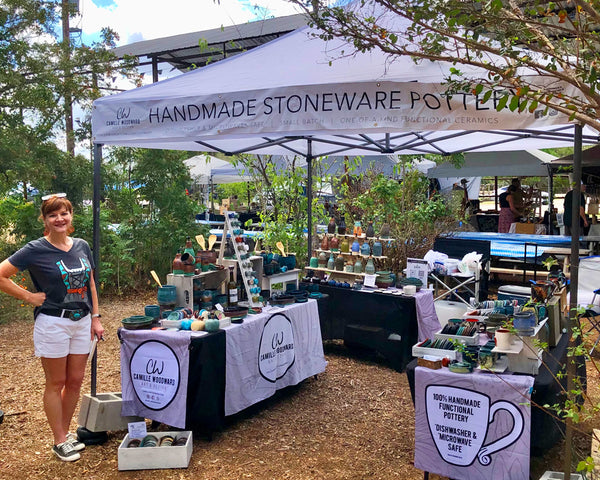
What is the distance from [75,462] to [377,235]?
531cm

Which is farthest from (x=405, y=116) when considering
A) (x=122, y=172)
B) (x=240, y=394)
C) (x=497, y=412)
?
(x=122, y=172)

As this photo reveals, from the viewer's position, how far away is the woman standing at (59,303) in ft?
10.6

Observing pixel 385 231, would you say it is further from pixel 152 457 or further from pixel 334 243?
pixel 152 457

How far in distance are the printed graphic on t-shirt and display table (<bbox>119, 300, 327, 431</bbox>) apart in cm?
53

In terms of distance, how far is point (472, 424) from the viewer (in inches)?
116

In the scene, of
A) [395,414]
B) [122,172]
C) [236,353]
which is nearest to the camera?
[236,353]

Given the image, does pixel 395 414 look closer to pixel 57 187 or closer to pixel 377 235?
pixel 377 235

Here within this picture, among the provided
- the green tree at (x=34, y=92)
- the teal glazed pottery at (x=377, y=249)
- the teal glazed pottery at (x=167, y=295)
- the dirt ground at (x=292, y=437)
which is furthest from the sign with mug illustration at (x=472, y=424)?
the green tree at (x=34, y=92)

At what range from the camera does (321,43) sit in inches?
171

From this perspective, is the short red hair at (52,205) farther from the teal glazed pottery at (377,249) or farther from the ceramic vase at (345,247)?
the ceramic vase at (345,247)

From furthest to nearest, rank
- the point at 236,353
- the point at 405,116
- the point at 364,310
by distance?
the point at 364,310 < the point at 236,353 < the point at 405,116

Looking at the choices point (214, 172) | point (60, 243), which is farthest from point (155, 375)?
→ point (214, 172)

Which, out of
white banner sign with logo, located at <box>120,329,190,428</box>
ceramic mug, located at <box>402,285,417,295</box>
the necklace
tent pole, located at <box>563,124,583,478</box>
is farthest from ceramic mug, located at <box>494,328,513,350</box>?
the necklace

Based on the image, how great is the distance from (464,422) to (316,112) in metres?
1.98
